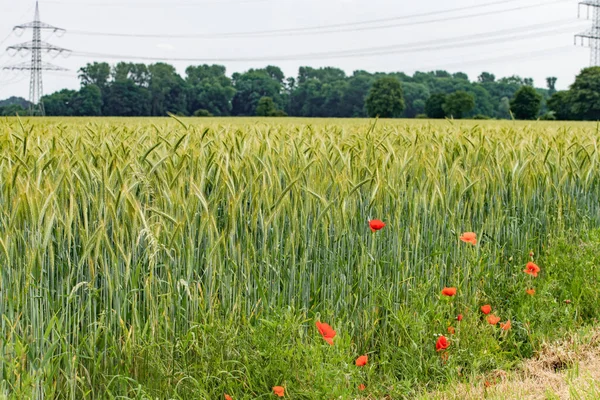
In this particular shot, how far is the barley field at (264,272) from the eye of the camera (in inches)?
82.2

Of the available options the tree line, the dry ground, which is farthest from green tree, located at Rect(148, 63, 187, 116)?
the dry ground

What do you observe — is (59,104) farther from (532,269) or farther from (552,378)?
(552,378)

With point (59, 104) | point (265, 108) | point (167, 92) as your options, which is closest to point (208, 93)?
point (167, 92)

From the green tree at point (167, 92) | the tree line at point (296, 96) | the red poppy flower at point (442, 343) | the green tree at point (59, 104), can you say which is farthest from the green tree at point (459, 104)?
the red poppy flower at point (442, 343)

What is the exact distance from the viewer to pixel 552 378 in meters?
2.70

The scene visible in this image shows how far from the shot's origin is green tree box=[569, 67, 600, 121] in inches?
1724

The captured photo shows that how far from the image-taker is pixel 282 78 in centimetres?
6838

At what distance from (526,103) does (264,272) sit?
4867 cm

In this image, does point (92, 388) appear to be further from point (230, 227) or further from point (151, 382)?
point (230, 227)

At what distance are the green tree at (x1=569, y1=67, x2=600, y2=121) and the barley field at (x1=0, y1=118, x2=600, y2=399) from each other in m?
45.2

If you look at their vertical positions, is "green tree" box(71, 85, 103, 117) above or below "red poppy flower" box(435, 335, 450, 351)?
above

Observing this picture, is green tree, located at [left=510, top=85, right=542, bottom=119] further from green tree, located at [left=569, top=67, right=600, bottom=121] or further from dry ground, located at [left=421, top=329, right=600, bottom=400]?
dry ground, located at [left=421, top=329, right=600, bottom=400]

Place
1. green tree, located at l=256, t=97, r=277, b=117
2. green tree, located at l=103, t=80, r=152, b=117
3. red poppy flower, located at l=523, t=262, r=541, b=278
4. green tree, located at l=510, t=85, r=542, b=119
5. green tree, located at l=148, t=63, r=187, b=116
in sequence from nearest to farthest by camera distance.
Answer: red poppy flower, located at l=523, t=262, r=541, b=278, green tree, located at l=256, t=97, r=277, b=117, green tree, located at l=510, t=85, r=542, b=119, green tree, located at l=103, t=80, r=152, b=117, green tree, located at l=148, t=63, r=187, b=116

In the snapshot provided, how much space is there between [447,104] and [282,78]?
873 inches
